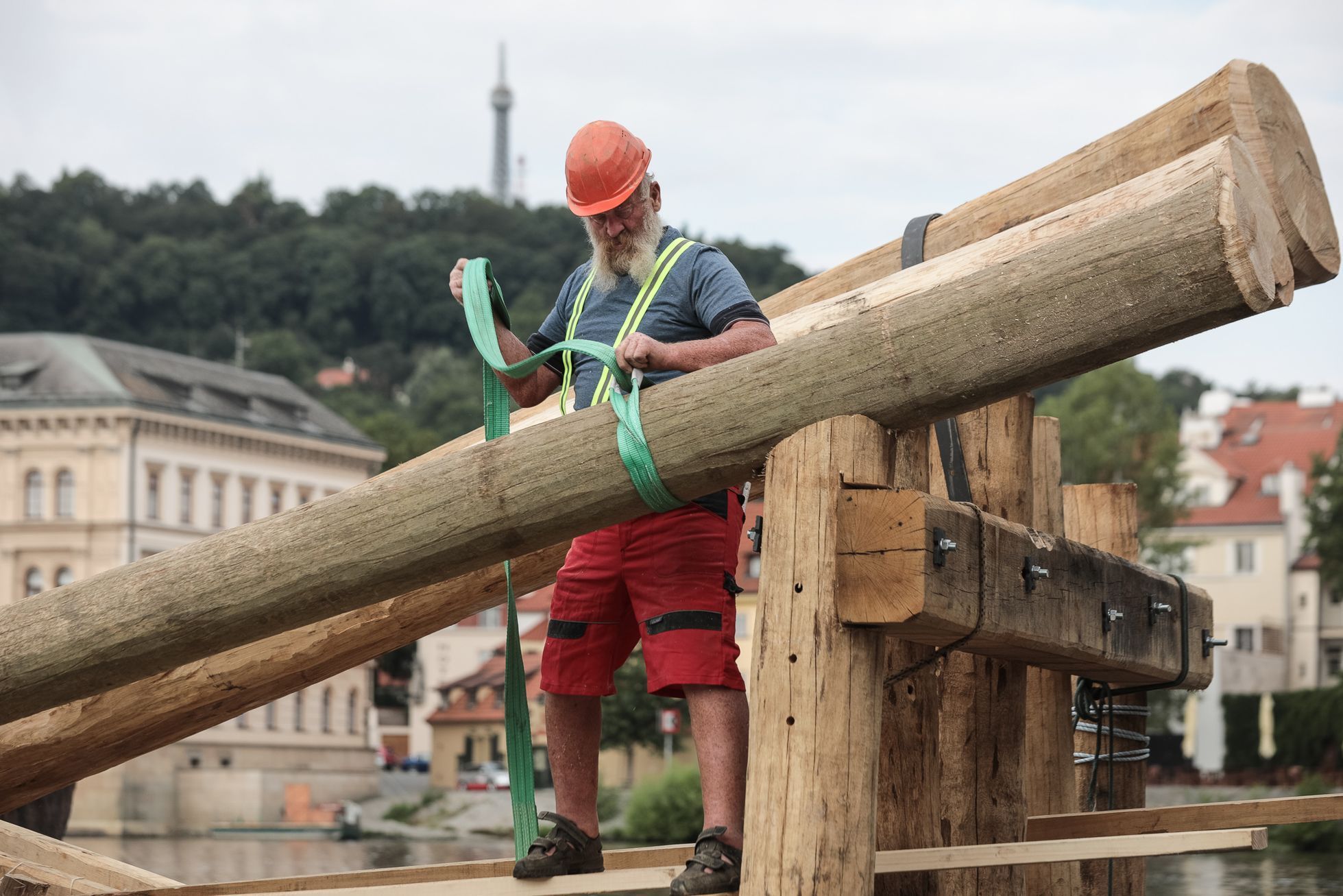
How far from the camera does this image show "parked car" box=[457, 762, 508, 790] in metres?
70.8

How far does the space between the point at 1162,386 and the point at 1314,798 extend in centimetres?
12360

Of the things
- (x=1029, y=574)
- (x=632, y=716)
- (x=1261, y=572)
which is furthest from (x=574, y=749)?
(x=1261, y=572)

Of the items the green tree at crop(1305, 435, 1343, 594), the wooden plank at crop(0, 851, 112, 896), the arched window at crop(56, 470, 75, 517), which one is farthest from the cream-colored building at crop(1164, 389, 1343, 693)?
the wooden plank at crop(0, 851, 112, 896)

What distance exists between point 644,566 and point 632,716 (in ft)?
189

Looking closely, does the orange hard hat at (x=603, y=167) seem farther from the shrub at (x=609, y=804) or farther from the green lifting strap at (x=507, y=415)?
the shrub at (x=609, y=804)

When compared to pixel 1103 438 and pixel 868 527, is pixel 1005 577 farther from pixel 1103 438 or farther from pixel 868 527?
pixel 1103 438

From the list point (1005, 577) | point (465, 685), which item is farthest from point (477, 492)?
point (465, 685)

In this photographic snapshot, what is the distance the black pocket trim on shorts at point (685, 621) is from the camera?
486 cm

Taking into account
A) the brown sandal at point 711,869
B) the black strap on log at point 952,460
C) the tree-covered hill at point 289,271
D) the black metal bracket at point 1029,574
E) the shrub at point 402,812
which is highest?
the tree-covered hill at point 289,271

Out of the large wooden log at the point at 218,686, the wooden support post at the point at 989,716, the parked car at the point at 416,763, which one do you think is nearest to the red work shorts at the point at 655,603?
the wooden support post at the point at 989,716

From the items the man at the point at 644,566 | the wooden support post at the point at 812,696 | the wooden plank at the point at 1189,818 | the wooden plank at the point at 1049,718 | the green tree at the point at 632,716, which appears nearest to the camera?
the wooden support post at the point at 812,696

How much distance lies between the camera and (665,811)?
46562 mm

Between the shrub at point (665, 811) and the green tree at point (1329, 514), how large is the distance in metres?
28.2

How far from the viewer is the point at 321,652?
22.7ft
